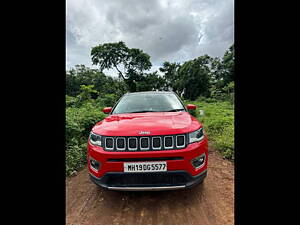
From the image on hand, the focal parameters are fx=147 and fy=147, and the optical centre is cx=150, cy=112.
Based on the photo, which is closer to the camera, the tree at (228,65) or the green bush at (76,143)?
the green bush at (76,143)

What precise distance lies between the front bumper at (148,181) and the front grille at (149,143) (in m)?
0.27

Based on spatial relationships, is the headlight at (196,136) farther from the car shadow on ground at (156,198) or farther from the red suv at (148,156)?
the car shadow on ground at (156,198)

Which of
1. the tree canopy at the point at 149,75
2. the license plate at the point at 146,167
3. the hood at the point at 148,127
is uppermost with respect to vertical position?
the tree canopy at the point at 149,75

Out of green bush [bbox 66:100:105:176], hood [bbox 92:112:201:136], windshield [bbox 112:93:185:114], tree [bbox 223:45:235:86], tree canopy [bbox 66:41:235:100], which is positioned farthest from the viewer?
tree [bbox 223:45:235:86]

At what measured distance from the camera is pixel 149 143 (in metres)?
1.68

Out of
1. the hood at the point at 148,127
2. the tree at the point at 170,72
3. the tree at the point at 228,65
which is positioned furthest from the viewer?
the tree at the point at 170,72

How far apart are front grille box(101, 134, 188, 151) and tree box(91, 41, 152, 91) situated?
69.4 ft

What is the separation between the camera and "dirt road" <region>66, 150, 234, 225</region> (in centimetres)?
163

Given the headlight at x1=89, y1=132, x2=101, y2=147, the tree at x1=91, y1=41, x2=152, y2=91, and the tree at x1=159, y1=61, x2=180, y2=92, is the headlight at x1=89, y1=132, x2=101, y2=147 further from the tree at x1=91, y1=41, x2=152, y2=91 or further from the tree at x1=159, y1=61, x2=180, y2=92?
the tree at x1=159, y1=61, x2=180, y2=92

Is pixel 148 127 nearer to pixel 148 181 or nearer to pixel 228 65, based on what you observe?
pixel 148 181

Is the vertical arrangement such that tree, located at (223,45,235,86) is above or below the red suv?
above

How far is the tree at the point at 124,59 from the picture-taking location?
22422 mm

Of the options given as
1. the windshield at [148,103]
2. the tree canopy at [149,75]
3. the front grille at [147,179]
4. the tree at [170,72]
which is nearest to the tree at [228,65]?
the tree canopy at [149,75]

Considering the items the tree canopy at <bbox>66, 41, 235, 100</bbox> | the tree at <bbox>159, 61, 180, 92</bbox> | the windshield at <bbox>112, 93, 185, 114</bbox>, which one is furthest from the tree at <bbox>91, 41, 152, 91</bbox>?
the windshield at <bbox>112, 93, 185, 114</bbox>
